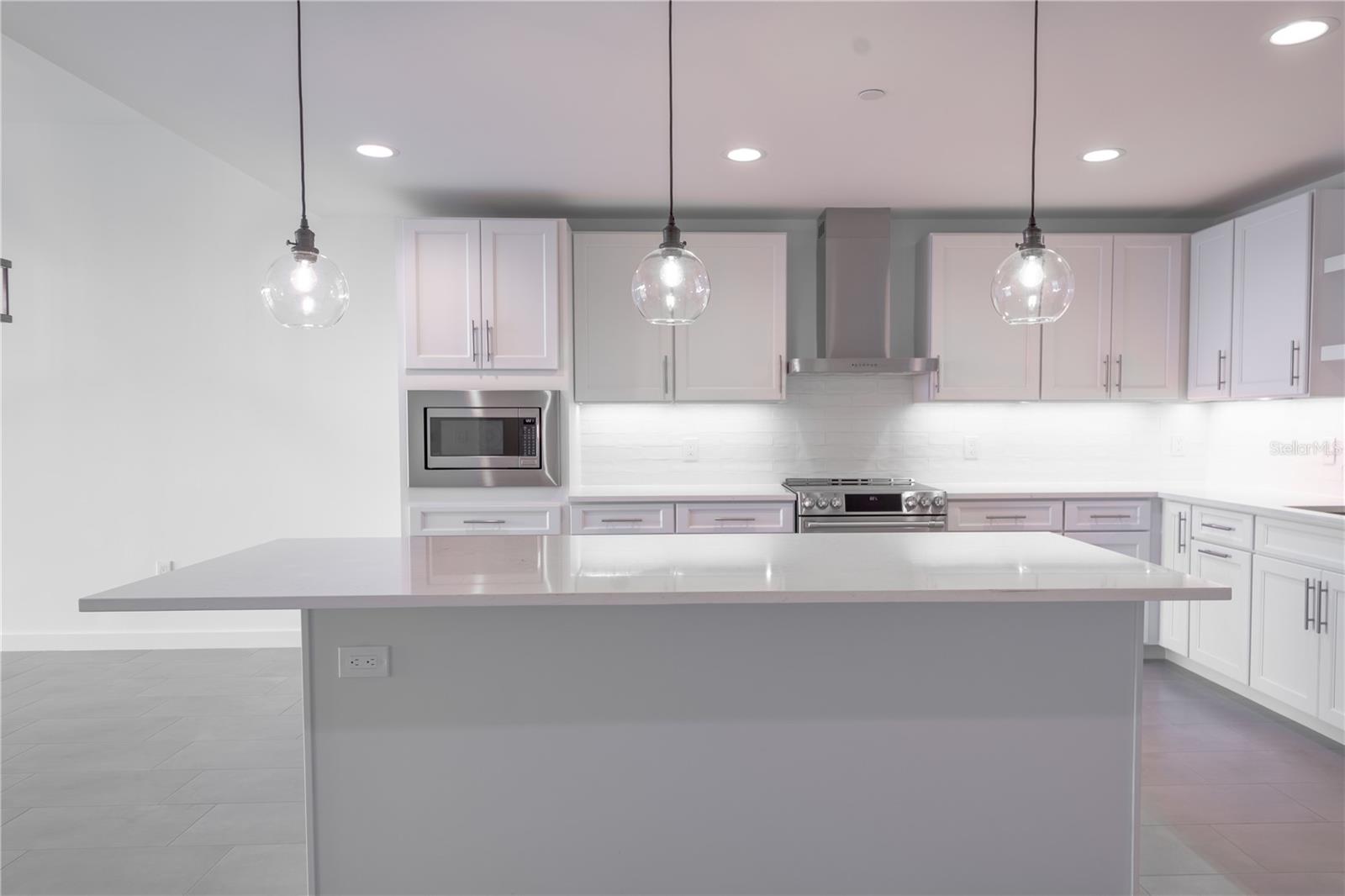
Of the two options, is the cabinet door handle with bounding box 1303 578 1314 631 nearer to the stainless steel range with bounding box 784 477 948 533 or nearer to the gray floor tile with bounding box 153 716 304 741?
the stainless steel range with bounding box 784 477 948 533

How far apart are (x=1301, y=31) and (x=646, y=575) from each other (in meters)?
2.54

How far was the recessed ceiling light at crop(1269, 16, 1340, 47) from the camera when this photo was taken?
226 cm

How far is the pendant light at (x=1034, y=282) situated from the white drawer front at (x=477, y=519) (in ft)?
8.24

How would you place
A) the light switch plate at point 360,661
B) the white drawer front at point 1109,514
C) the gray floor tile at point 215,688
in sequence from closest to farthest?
the light switch plate at point 360,661 → the gray floor tile at point 215,688 → the white drawer front at point 1109,514

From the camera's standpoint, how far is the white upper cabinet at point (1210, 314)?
399 centimetres

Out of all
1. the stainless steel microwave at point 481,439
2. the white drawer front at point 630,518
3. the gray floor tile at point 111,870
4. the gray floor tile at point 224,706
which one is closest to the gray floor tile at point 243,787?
the gray floor tile at point 111,870

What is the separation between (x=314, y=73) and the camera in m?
2.59

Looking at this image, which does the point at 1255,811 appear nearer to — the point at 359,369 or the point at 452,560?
the point at 452,560

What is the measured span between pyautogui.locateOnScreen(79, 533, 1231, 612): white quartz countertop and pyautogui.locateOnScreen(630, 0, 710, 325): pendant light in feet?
2.28

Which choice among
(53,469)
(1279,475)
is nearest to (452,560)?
(53,469)

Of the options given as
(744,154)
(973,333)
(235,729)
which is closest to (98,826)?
(235,729)

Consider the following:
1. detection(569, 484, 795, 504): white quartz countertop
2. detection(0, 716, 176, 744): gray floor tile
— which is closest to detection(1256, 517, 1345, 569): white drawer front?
detection(569, 484, 795, 504): white quartz countertop

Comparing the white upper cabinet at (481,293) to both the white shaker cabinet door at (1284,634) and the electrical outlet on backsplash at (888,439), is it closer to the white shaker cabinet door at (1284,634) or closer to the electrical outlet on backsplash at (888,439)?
the electrical outlet on backsplash at (888,439)

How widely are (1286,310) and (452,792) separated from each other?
4119 mm
